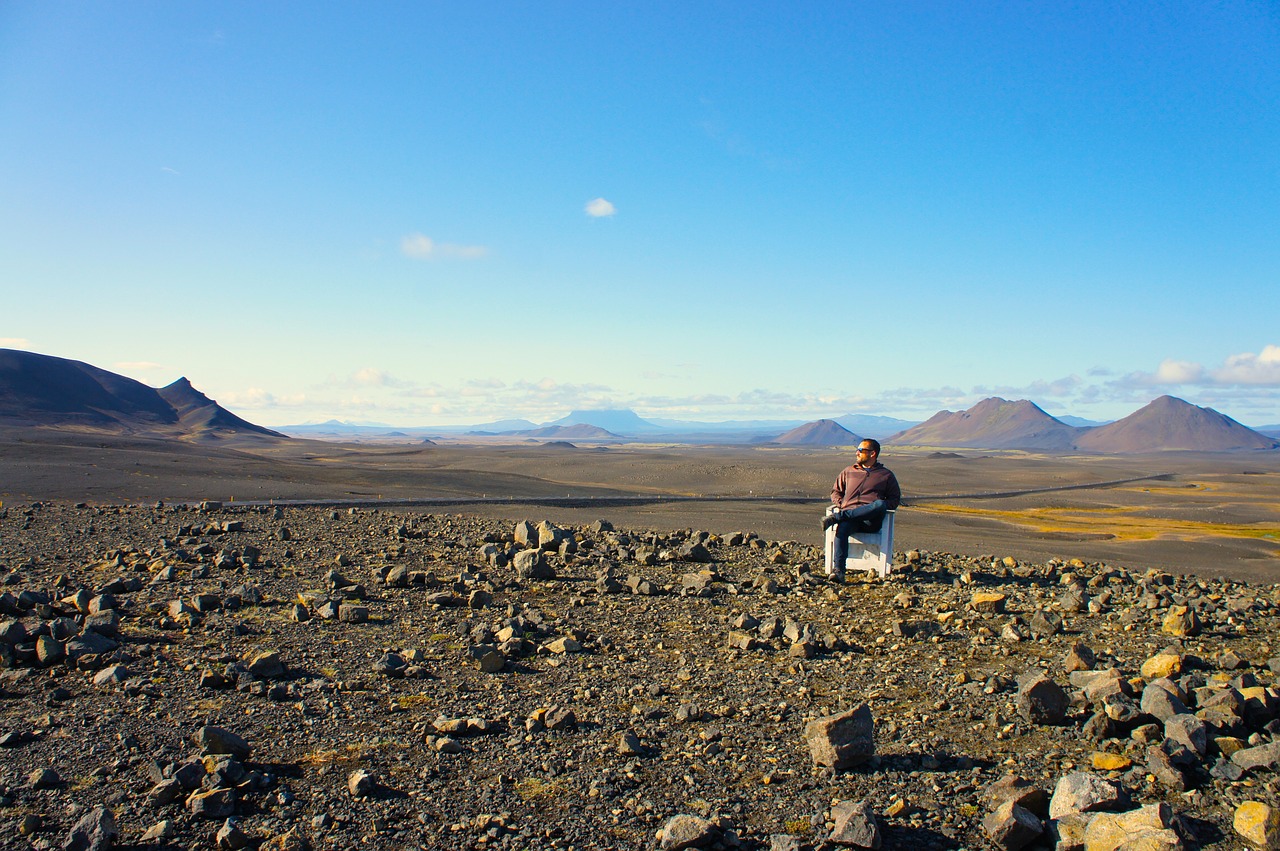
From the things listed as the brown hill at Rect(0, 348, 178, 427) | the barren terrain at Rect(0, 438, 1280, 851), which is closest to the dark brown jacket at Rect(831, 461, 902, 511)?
the barren terrain at Rect(0, 438, 1280, 851)

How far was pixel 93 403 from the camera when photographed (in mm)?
100250

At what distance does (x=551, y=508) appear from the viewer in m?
32.2

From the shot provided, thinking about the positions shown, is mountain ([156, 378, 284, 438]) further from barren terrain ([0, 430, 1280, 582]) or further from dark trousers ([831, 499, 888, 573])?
dark trousers ([831, 499, 888, 573])

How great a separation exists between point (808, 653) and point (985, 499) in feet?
170

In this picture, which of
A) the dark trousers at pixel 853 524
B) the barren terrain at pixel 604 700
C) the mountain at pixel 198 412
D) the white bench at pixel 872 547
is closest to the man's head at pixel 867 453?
the dark trousers at pixel 853 524

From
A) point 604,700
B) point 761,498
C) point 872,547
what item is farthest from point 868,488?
point 761,498

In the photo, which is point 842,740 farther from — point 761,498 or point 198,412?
point 198,412

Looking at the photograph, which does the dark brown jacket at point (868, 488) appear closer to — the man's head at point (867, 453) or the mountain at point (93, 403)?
the man's head at point (867, 453)

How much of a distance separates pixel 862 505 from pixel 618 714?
5.79 metres

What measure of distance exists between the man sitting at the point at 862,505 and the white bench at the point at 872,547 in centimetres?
7

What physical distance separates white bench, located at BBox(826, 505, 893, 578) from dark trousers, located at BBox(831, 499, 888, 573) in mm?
67

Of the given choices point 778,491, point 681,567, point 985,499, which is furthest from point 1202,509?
point 681,567

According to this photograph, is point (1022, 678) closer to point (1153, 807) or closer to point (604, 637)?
point (1153, 807)

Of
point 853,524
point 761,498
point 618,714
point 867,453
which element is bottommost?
point 761,498
